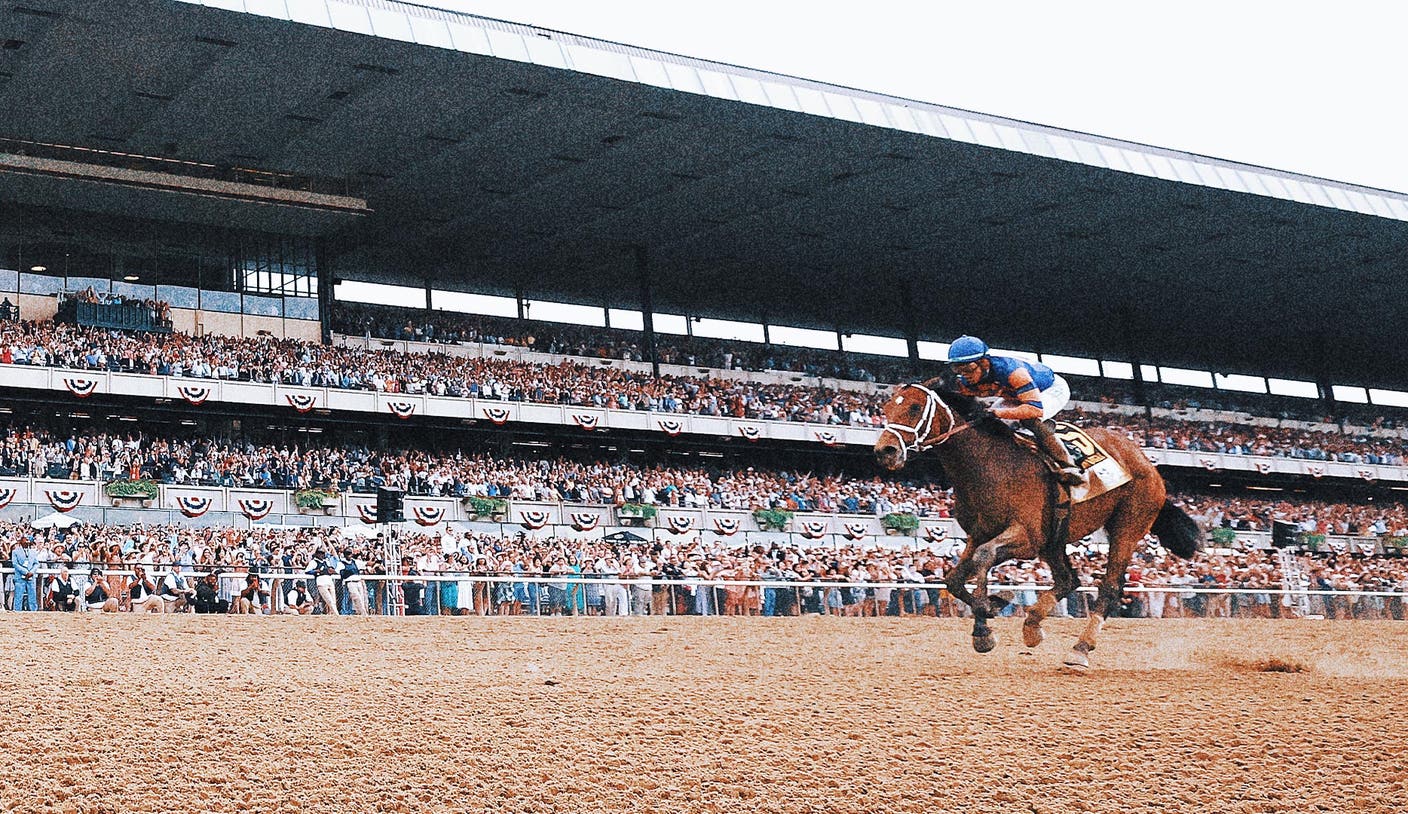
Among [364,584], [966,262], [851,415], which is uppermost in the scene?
[966,262]

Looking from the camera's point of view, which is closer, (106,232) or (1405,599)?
(1405,599)

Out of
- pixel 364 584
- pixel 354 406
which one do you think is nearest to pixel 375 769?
pixel 364 584

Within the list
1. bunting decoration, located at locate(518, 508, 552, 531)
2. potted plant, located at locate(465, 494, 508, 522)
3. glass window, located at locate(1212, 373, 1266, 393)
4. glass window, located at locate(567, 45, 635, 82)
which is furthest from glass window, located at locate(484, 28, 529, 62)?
glass window, located at locate(1212, 373, 1266, 393)

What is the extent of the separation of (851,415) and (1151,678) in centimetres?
3199

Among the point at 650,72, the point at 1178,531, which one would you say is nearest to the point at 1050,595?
the point at 1178,531

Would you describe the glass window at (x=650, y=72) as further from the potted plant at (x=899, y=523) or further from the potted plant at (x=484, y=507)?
the potted plant at (x=899, y=523)

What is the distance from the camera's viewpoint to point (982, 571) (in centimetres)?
1258

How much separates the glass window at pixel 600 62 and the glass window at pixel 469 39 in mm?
1937

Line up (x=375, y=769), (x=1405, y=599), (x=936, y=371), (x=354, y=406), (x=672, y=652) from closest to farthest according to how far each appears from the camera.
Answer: (x=375, y=769)
(x=672, y=652)
(x=1405, y=599)
(x=354, y=406)
(x=936, y=371)

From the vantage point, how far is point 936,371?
54125mm

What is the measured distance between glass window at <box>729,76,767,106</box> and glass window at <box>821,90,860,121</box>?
5.61ft

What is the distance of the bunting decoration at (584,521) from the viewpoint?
36750mm

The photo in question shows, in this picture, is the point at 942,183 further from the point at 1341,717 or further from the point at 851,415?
the point at 1341,717

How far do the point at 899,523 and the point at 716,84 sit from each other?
1270 centimetres
